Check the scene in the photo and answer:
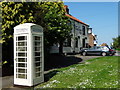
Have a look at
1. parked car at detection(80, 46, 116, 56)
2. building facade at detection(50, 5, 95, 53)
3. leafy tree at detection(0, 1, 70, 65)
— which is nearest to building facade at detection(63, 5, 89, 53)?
building facade at detection(50, 5, 95, 53)

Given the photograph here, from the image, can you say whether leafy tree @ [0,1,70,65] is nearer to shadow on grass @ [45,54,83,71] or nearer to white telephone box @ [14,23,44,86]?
white telephone box @ [14,23,44,86]

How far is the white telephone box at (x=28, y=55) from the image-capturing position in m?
7.22

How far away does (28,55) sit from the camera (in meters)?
7.24

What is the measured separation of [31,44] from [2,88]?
7.45ft

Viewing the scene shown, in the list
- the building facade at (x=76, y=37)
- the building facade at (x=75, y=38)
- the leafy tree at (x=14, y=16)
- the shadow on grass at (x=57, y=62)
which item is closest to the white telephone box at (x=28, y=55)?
the leafy tree at (x=14, y=16)

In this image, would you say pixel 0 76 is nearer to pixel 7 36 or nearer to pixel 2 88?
Result: pixel 7 36

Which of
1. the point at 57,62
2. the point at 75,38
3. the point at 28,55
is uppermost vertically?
the point at 75,38

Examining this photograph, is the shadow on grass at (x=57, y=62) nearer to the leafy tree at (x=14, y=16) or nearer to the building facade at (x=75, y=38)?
the leafy tree at (x=14, y=16)

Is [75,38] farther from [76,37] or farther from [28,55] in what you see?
[28,55]

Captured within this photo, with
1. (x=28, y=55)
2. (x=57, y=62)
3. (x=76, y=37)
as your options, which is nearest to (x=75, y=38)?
(x=76, y=37)

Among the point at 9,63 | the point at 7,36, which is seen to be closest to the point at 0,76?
the point at 9,63

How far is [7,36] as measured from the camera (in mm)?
9664

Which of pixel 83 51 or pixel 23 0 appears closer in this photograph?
pixel 23 0

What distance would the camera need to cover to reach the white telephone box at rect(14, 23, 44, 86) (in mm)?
7219
